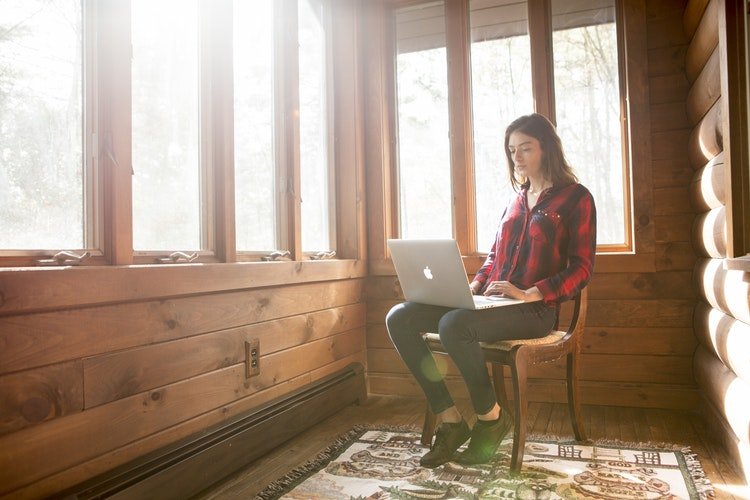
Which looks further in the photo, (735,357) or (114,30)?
(735,357)

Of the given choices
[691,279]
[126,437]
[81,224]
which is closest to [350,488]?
[126,437]

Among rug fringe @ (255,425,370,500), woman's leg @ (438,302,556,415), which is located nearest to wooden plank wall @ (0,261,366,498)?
rug fringe @ (255,425,370,500)

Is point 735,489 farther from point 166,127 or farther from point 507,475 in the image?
point 166,127

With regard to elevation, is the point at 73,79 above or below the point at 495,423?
above

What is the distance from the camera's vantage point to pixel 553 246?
88.8 inches

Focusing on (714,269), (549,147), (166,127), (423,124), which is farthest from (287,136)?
(714,269)

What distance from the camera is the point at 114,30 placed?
1693 mm

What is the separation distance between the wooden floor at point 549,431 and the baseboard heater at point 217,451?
0.15ft

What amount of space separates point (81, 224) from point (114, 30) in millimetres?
552

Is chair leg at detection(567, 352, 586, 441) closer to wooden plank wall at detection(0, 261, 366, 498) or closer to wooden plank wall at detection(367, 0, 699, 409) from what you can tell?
wooden plank wall at detection(367, 0, 699, 409)

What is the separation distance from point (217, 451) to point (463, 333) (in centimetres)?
90

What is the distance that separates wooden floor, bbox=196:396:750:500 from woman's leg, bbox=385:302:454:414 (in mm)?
500

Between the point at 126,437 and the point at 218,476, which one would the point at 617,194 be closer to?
the point at 218,476

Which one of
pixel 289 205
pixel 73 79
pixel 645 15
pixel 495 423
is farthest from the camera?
pixel 645 15
